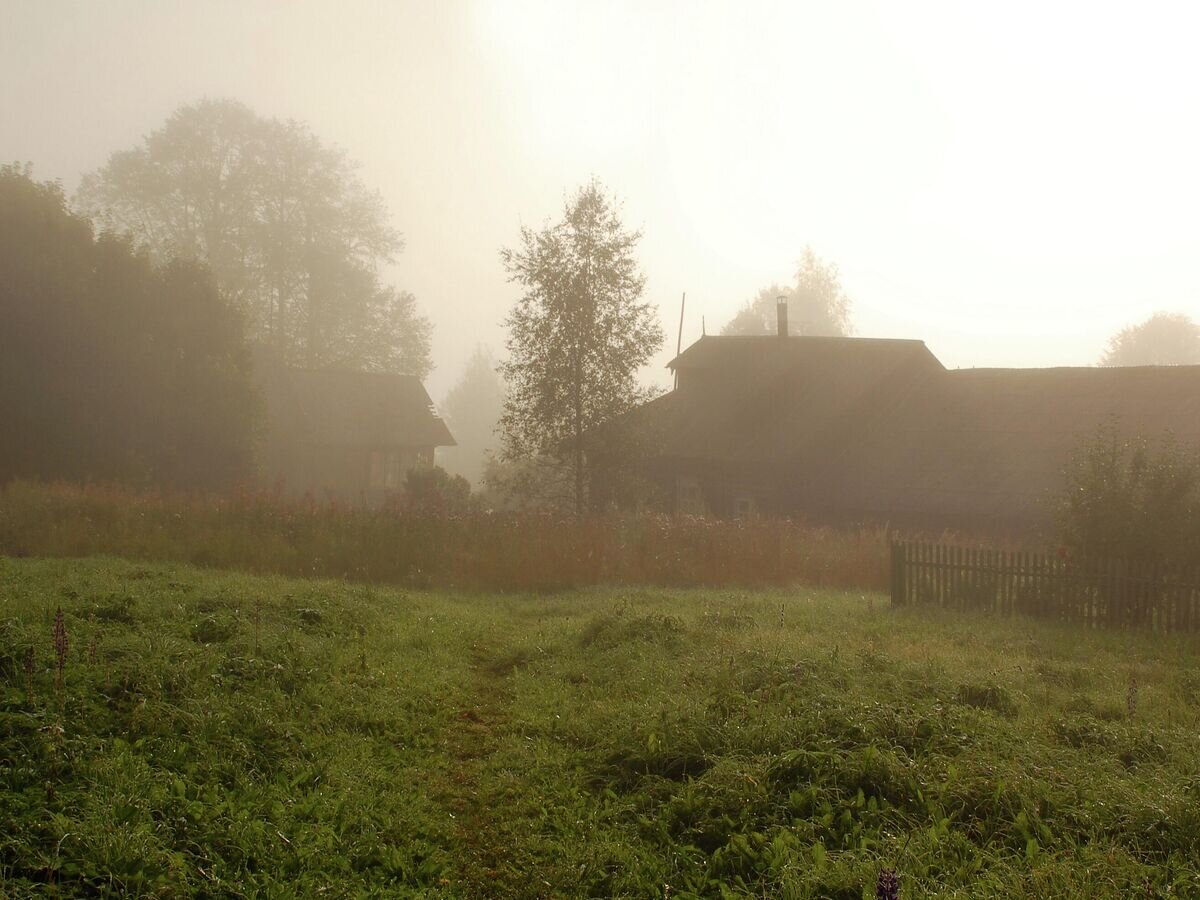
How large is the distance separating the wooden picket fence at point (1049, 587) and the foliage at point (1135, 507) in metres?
0.80

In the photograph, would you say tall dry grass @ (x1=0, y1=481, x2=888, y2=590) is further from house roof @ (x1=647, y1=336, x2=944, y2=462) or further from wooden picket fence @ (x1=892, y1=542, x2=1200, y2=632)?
house roof @ (x1=647, y1=336, x2=944, y2=462)

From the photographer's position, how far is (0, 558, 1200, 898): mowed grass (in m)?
4.75

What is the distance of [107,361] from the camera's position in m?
28.3

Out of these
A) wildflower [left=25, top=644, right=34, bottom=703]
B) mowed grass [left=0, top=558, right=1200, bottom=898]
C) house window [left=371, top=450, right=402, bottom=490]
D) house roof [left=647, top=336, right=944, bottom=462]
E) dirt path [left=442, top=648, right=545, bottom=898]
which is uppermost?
house roof [left=647, top=336, right=944, bottom=462]

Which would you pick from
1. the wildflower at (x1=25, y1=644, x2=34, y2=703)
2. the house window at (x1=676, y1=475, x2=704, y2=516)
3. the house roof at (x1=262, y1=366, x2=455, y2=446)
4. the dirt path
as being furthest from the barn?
the wildflower at (x1=25, y1=644, x2=34, y2=703)

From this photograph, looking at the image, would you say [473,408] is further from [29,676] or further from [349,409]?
[29,676]

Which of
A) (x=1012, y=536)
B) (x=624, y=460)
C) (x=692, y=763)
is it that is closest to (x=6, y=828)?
(x=692, y=763)

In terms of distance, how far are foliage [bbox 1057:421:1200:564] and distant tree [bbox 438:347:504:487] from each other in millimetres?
81984

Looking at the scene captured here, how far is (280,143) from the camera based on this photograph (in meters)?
53.8

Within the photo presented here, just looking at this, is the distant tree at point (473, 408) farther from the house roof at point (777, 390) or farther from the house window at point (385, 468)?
the house roof at point (777, 390)

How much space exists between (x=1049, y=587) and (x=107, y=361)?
27654 millimetres

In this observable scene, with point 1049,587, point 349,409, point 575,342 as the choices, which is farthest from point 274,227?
point 1049,587

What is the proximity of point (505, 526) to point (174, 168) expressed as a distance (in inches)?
1694

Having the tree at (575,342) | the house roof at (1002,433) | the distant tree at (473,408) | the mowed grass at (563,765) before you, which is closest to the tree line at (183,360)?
the tree at (575,342)
